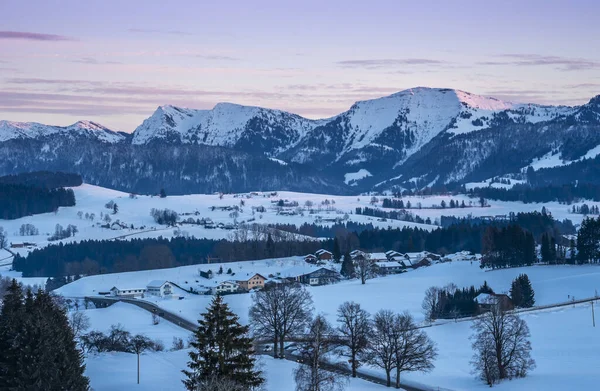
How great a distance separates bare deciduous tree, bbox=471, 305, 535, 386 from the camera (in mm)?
46875

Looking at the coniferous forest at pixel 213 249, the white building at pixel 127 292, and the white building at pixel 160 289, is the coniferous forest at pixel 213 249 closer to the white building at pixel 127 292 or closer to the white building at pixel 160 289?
the white building at pixel 127 292

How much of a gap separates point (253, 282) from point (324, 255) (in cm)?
2030

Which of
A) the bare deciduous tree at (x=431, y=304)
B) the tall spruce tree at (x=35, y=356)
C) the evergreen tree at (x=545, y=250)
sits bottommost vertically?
the bare deciduous tree at (x=431, y=304)

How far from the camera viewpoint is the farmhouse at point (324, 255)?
11495 cm

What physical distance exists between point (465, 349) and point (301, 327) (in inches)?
359

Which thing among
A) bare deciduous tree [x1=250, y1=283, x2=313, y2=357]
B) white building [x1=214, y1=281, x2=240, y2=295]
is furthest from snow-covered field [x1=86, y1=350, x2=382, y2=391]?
white building [x1=214, y1=281, x2=240, y2=295]

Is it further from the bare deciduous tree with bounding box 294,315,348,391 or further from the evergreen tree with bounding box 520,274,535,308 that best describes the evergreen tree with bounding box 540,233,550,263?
the bare deciduous tree with bounding box 294,315,348,391

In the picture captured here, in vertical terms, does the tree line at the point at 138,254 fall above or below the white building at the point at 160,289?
below

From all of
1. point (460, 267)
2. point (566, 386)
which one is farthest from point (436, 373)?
point (460, 267)

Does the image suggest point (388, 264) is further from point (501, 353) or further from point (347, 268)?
point (501, 353)

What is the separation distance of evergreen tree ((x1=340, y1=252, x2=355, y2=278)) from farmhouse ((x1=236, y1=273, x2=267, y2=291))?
8.09 m

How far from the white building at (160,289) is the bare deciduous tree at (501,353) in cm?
4763

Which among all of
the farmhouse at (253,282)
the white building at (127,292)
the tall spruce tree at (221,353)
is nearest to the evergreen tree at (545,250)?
the farmhouse at (253,282)

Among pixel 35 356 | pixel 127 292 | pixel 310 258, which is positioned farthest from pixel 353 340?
pixel 310 258
